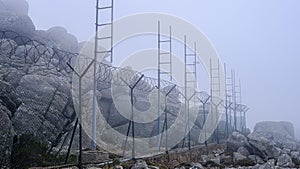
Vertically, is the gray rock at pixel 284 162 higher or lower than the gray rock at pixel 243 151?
lower

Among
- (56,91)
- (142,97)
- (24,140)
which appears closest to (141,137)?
(142,97)

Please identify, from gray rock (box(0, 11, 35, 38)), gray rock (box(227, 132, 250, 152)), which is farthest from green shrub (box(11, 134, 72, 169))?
gray rock (box(0, 11, 35, 38))

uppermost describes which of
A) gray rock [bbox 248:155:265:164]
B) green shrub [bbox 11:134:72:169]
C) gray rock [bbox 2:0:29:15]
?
gray rock [bbox 2:0:29:15]

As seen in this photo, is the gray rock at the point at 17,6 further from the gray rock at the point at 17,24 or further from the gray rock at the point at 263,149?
the gray rock at the point at 263,149

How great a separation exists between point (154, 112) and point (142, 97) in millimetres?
2735

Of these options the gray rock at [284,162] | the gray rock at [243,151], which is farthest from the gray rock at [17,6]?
the gray rock at [284,162]

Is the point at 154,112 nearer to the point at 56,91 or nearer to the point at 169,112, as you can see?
the point at 169,112

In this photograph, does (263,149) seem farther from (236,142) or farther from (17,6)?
(17,6)

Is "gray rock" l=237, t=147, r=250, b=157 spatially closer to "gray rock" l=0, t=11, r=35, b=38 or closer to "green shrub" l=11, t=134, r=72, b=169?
"green shrub" l=11, t=134, r=72, b=169

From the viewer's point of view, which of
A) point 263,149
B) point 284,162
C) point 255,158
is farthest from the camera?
point 263,149

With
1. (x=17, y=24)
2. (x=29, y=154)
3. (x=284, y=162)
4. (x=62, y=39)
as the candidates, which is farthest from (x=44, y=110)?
(x=62, y=39)

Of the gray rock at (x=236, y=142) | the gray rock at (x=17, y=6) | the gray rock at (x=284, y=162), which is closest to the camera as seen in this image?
the gray rock at (x=284, y=162)

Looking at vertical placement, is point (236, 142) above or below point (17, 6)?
below

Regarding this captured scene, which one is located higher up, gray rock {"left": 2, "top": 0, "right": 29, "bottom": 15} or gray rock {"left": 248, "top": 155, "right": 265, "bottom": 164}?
gray rock {"left": 2, "top": 0, "right": 29, "bottom": 15}
